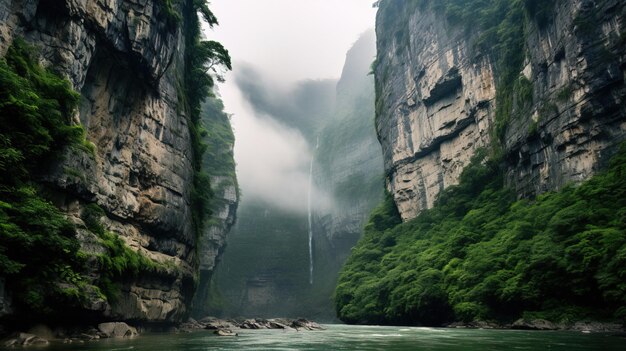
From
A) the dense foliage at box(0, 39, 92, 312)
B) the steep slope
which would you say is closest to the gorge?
the dense foliage at box(0, 39, 92, 312)

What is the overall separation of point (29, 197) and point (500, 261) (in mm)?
23349

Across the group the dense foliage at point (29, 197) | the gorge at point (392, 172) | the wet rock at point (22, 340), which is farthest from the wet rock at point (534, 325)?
the wet rock at point (22, 340)

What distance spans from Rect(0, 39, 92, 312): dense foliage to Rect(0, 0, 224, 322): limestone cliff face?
3.44 feet

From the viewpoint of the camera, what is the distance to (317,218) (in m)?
93.1

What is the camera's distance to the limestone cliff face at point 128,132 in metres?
18.3

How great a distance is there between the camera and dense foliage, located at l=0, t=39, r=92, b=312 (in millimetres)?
12594

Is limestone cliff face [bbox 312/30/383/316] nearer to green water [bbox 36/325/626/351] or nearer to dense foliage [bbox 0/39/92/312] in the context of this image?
green water [bbox 36/325/626/351]

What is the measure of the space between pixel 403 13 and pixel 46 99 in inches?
1962

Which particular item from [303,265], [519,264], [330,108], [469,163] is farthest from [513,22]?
[330,108]

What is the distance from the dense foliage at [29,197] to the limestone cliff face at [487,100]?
Answer: 2708cm

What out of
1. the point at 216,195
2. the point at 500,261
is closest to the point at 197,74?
the point at 500,261

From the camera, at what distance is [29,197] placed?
545 inches

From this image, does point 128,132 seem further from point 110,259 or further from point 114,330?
point 114,330

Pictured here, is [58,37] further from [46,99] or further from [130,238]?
[130,238]
